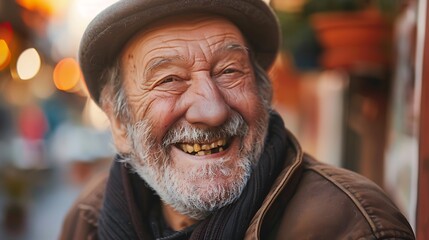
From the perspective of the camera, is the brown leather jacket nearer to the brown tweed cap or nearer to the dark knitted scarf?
the dark knitted scarf

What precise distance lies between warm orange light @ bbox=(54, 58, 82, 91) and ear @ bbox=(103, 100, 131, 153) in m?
22.5

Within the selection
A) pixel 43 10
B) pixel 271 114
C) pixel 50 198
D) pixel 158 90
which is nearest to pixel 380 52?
pixel 271 114

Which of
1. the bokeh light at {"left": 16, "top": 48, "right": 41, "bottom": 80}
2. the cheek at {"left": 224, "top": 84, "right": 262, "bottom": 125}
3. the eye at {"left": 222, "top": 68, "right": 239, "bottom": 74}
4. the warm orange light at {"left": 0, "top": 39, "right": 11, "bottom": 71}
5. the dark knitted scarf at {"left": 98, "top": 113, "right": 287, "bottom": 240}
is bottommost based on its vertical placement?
the bokeh light at {"left": 16, "top": 48, "right": 41, "bottom": 80}

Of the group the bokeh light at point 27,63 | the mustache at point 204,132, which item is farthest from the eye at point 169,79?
the bokeh light at point 27,63

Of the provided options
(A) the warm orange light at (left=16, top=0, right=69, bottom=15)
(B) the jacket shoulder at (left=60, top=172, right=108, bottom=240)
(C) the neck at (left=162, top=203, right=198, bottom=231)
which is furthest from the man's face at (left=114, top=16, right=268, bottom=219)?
(A) the warm orange light at (left=16, top=0, right=69, bottom=15)

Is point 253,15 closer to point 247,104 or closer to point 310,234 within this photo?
point 247,104

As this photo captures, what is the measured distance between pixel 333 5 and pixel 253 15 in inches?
90.1

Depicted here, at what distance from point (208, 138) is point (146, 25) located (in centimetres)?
46

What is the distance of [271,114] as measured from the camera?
253cm

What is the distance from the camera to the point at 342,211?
2.01 meters

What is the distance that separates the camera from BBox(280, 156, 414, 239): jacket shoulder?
6.39ft

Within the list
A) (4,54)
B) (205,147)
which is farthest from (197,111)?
(4,54)

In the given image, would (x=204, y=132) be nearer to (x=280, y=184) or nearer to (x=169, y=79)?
(x=169, y=79)

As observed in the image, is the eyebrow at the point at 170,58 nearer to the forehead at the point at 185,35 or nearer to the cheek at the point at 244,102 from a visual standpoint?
the forehead at the point at 185,35
